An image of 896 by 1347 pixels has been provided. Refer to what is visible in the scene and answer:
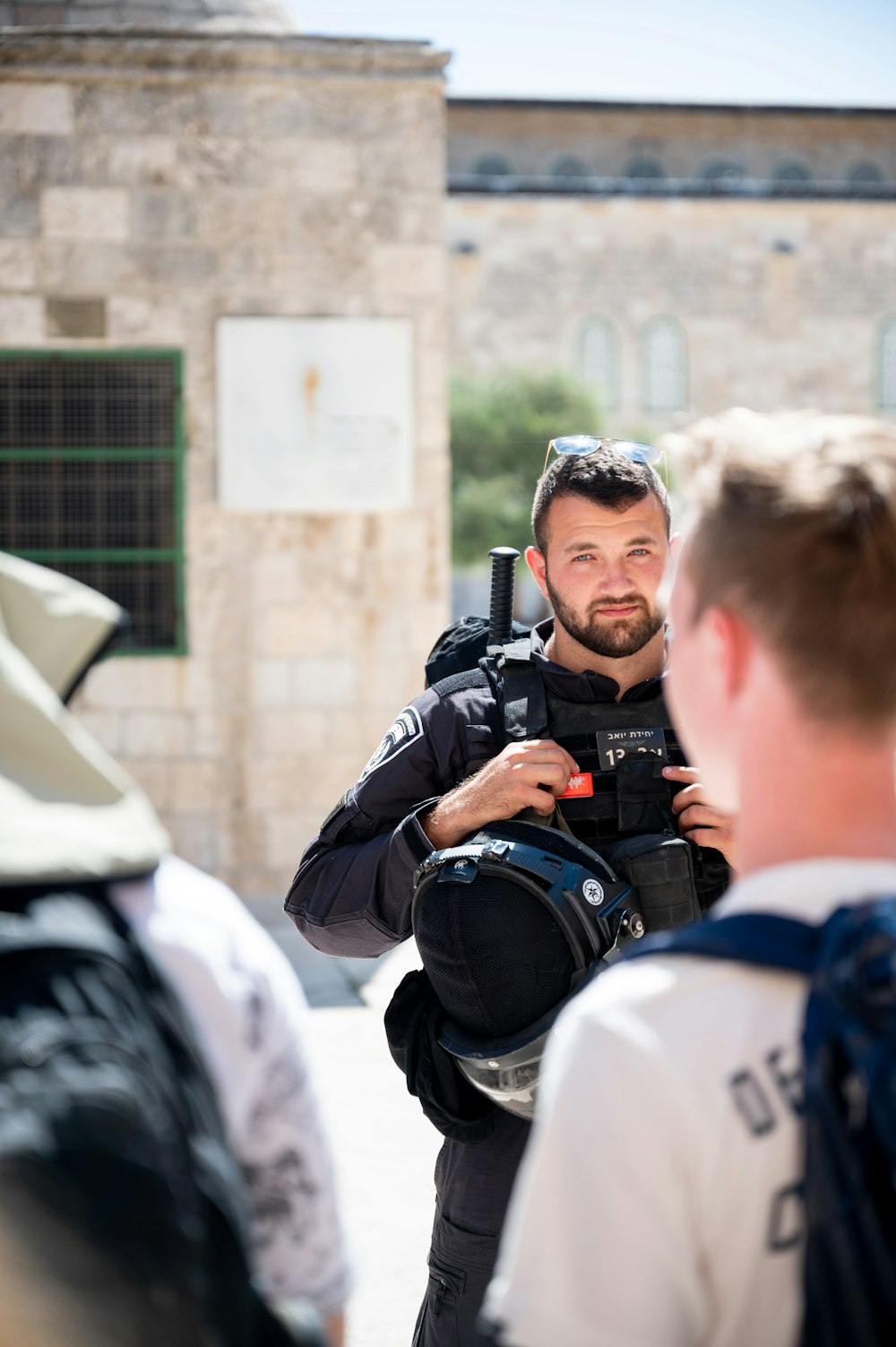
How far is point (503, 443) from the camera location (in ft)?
93.0

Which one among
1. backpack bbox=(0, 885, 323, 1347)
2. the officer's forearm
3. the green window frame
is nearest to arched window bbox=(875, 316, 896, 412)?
the green window frame

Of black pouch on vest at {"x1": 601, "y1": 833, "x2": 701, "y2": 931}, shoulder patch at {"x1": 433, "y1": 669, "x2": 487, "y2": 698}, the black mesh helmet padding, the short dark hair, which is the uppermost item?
the short dark hair

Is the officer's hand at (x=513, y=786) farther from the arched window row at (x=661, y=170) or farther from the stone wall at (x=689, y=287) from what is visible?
the arched window row at (x=661, y=170)

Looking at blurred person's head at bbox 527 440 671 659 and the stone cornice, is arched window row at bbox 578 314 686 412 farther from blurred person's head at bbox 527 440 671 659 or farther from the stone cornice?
blurred person's head at bbox 527 440 671 659

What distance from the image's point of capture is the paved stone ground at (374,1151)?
3.48m

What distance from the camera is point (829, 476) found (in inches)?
41.0

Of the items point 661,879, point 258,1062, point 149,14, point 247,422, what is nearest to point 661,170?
point 149,14

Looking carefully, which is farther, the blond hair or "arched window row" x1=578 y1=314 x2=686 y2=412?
"arched window row" x1=578 y1=314 x2=686 y2=412

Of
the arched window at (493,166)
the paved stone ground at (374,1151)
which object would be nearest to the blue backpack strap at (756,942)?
the paved stone ground at (374,1151)

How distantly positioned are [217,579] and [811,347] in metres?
27.5

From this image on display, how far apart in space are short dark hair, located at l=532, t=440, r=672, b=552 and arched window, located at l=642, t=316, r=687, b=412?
100 ft

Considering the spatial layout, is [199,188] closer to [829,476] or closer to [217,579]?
[217,579]

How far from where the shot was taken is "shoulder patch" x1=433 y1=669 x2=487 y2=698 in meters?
2.59

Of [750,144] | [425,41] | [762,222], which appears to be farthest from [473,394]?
[425,41]
